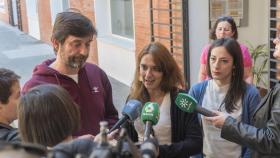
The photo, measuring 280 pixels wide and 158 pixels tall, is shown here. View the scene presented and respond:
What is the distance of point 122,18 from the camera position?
399 inches

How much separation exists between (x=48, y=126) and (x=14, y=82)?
100 cm

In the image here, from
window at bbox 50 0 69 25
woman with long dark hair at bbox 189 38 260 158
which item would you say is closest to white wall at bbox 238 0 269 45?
woman with long dark hair at bbox 189 38 260 158

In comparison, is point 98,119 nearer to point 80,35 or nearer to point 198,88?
point 80,35

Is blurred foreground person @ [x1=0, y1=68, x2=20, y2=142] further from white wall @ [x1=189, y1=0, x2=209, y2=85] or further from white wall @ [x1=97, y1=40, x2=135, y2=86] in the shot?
white wall @ [x1=97, y1=40, x2=135, y2=86]

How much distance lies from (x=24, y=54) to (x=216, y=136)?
12501 mm

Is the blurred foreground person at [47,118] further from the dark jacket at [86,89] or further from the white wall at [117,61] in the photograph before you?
the white wall at [117,61]

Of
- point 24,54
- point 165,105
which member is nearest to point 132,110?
point 165,105

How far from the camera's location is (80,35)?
2770 mm

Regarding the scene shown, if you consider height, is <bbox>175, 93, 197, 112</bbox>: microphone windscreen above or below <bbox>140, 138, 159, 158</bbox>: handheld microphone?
below

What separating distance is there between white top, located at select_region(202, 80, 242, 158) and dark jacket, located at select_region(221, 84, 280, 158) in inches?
17.1

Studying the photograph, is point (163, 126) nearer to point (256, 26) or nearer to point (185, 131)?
point (185, 131)

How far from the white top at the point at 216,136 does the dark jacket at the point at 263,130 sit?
17.1 inches

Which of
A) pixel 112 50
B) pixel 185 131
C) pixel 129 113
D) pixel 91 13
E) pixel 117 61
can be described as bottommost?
pixel 117 61

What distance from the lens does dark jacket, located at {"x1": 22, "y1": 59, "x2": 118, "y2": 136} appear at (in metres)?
2.82
